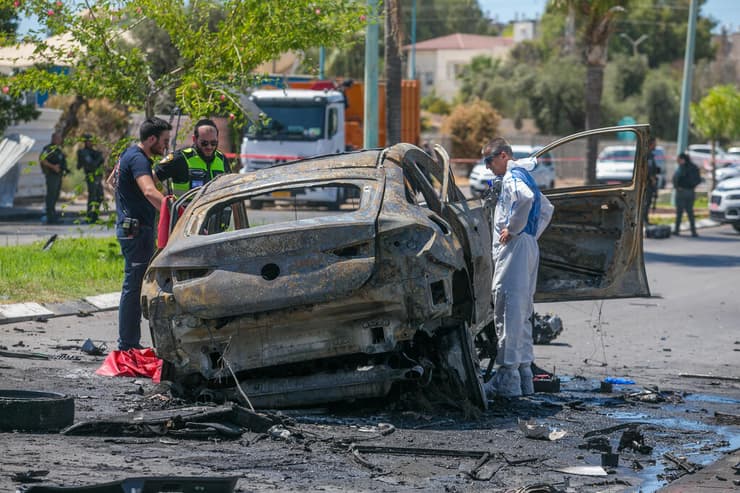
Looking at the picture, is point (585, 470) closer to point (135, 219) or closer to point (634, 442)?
point (634, 442)

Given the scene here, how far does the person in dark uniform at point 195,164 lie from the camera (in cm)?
939

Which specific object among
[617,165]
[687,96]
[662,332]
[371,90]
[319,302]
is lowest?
[617,165]

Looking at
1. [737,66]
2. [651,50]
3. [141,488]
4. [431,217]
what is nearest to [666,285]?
[431,217]

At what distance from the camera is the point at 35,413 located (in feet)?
21.3

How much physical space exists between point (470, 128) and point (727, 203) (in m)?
25.8

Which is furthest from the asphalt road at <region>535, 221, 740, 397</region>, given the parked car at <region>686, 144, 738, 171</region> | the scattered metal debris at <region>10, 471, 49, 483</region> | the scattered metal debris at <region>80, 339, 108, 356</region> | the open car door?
the parked car at <region>686, 144, 738, 171</region>

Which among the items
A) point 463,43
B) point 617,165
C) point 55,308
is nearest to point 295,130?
point 617,165

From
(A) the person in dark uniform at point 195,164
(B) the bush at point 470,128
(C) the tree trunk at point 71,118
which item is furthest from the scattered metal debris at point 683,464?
(B) the bush at point 470,128

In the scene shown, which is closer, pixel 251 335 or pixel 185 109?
pixel 251 335

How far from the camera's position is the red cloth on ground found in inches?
341

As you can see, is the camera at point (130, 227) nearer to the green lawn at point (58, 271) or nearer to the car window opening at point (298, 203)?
the green lawn at point (58, 271)

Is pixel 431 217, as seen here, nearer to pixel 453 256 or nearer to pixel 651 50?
pixel 453 256

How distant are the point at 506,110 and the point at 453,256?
67.0 m

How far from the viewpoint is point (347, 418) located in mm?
7250
